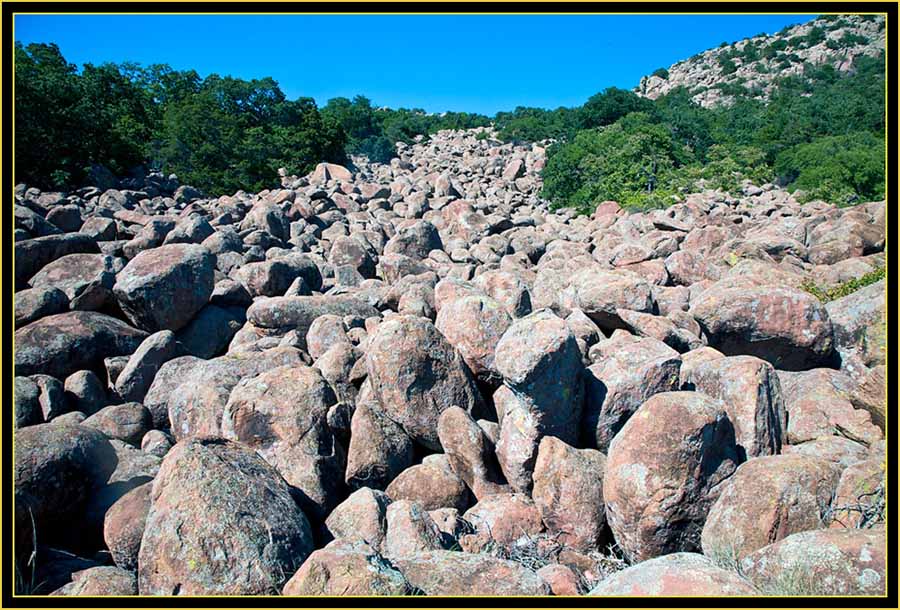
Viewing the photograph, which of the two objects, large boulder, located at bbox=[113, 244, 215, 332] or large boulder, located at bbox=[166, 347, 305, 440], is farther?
large boulder, located at bbox=[113, 244, 215, 332]

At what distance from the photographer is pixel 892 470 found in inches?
127

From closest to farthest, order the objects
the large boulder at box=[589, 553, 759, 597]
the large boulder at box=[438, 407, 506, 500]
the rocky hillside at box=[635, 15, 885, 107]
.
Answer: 1. the large boulder at box=[589, 553, 759, 597]
2. the large boulder at box=[438, 407, 506, 500]
3. the rocky hillside at box=[635, 15, 885, 107]

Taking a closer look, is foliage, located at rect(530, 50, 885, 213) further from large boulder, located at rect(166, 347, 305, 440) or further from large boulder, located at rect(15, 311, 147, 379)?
large boulder, located at rect(15, 311, 147, 379)

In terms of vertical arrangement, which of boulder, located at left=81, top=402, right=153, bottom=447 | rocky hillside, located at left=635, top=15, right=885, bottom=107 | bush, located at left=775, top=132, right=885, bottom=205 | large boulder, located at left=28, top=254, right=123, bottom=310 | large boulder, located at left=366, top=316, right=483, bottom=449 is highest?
rocky hillside, located at left=635, top=15, right=885, bottom=107

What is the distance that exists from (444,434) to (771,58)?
85.5m

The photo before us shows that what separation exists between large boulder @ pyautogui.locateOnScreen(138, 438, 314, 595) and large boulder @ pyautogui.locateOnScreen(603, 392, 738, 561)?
2.60 metres

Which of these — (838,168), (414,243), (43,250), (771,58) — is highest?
(771,58)

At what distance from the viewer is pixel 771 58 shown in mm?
74812

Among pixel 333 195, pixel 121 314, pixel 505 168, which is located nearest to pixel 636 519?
pixel 121 314

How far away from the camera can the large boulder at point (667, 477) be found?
4938 mm

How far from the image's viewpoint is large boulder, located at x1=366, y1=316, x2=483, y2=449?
6551mm

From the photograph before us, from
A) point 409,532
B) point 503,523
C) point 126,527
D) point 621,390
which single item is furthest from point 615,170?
point 126,527

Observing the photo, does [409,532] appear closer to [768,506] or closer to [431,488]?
[431,488]

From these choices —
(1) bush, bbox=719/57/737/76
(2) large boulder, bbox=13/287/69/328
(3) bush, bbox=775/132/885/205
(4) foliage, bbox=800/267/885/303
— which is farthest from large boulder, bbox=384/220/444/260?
(1) bush, bbox=719/57/737/76
